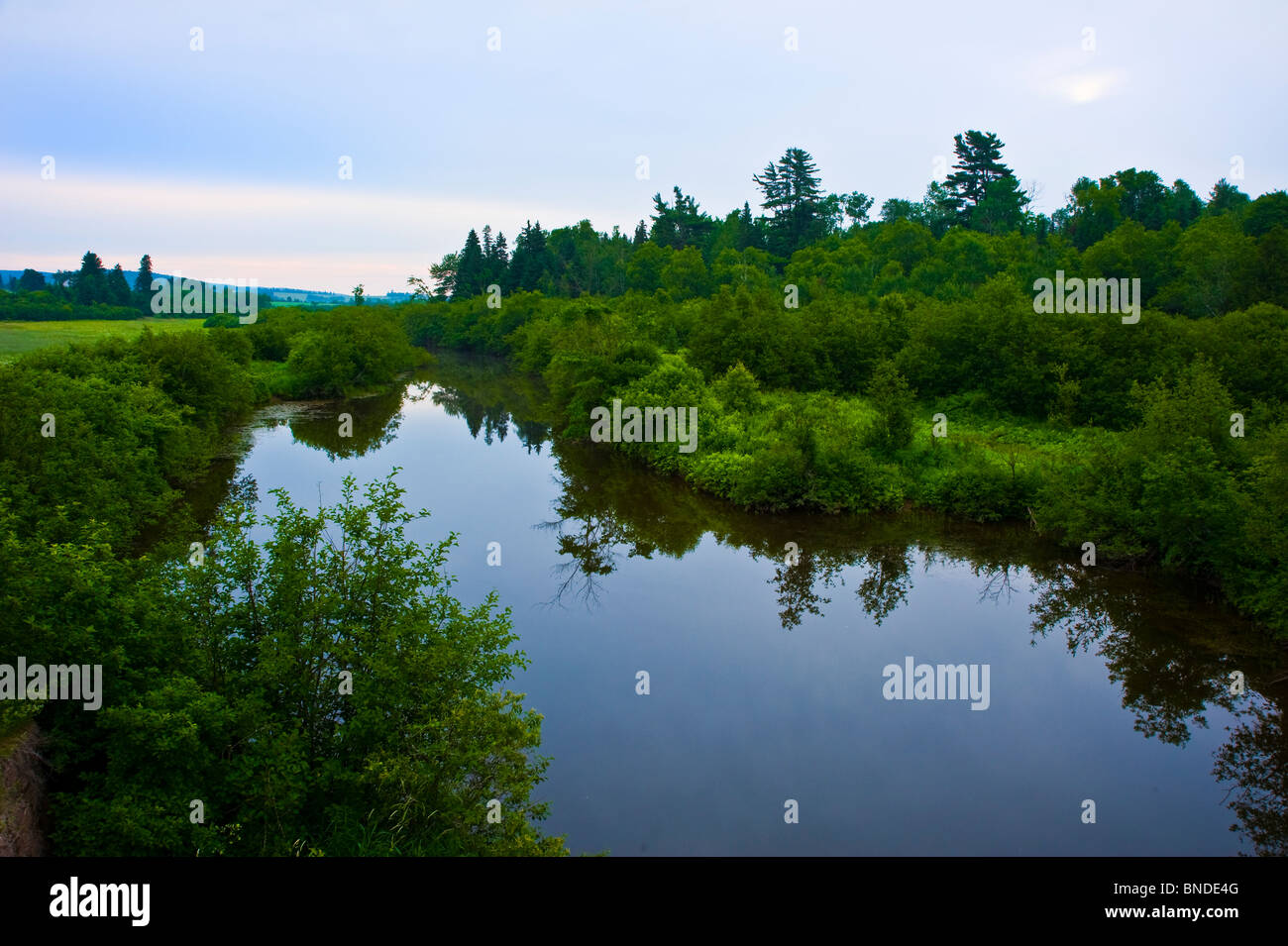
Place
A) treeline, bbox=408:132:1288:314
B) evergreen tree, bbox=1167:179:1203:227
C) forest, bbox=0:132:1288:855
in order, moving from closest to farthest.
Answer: forest, bbox=0:132:1288:855
treeline, bbox=408:132:1288:314
evergreen tree, bbox=1167:179:1203:227

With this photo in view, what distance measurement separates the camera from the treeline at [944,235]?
155 ft

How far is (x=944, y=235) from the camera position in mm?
69625

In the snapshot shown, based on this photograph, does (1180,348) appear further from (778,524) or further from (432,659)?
(432,659)

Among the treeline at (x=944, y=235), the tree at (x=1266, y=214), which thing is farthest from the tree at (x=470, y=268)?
the tree at (x=1266, y=214)

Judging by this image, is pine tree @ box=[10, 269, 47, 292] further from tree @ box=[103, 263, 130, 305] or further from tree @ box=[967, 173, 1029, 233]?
tree @ box=[967, 173, 1029, 233]

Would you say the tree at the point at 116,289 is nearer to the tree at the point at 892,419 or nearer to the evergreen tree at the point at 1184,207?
the tree at the point at 892,419

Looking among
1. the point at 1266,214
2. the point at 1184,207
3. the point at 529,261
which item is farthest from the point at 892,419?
the point at 529,261

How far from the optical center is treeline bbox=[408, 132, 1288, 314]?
1854 inches

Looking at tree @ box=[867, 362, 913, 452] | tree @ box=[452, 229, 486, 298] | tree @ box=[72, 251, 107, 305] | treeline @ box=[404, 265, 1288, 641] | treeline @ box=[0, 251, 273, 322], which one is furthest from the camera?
tree @ box=[452, 229, 486, 298]

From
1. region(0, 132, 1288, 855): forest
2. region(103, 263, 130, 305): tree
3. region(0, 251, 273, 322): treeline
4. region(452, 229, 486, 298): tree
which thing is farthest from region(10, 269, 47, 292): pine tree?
region(452, 229, 486, 298): tree

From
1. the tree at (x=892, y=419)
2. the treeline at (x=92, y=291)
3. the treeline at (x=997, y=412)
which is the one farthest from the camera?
the treeline at (x=92, y=291)

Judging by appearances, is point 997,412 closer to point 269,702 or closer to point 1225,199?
point 269,702

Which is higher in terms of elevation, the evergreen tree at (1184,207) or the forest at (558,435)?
the evergreen tree at (1184,207)
